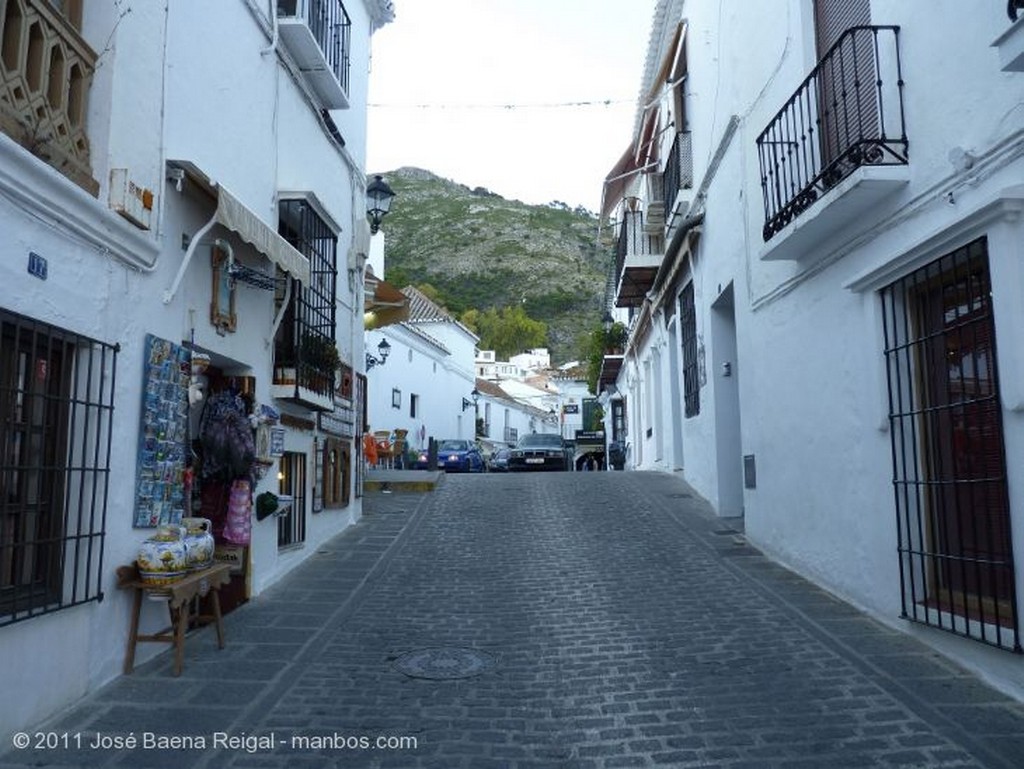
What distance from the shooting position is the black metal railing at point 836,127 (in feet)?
17.8

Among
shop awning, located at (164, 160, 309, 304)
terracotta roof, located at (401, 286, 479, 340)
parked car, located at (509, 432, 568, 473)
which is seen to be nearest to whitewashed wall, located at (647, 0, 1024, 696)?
shop awning, located at (164, 160, 309, 304)

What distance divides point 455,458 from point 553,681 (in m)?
19.9

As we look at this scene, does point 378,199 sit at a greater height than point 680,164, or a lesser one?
lesser

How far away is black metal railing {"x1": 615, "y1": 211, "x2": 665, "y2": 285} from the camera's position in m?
15.0

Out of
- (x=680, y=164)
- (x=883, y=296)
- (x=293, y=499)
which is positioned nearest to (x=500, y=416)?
(x=680, y=164)

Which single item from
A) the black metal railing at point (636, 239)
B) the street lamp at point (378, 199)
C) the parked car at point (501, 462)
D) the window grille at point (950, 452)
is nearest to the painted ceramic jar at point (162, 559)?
the window grille at point (950, 452)

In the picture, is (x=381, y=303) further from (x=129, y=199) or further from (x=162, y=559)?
(x=162, y=559)

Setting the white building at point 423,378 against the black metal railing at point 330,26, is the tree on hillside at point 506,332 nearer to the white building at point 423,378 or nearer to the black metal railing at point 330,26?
the white building at point 423,378

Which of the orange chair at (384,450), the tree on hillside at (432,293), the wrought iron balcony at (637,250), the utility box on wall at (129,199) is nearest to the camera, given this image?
the utility box on wall at (129,199)

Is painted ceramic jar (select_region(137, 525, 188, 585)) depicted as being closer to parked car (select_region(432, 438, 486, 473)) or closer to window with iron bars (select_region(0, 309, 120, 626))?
window with iron bars (select_region(0, 309, 120, 626))

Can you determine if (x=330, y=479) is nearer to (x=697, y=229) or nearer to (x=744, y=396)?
(x=744, y=396)

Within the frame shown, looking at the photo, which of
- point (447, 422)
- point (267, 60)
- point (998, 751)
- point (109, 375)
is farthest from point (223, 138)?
point (447, 422)

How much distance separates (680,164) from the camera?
12.5 metres

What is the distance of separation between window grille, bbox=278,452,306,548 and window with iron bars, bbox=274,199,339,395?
2.60ft
